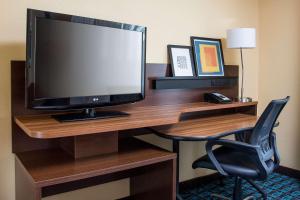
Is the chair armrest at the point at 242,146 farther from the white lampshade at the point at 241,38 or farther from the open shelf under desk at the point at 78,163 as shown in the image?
the white lampshade at the point at 241,38

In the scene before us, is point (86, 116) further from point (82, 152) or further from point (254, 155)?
point (254, 155)

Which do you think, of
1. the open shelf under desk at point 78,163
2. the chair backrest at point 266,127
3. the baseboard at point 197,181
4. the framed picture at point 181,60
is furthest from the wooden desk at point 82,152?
the baseboard at point 197,181

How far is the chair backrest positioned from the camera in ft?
5.78

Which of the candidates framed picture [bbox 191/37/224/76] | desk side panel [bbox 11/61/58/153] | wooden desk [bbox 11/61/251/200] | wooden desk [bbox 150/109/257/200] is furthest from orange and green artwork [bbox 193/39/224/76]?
desk side panel [bbox 11/61/58/153]

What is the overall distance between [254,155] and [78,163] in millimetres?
1038

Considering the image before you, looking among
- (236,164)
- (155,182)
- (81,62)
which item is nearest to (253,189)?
(236,164)

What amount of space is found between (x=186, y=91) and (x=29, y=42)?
144 cm

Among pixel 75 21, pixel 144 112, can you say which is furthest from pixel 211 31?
pixel 75 21

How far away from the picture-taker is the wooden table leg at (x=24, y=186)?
136cm

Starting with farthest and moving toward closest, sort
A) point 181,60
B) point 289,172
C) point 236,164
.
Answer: point 289,172
point 181,60
point 236,164

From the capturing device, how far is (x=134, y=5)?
2.24 m

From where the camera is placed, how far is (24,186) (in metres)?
1.57

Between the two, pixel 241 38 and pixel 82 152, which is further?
pixel 241 38

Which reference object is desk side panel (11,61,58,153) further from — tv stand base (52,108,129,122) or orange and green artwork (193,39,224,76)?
orange and green artwork (193,39,224,76)
